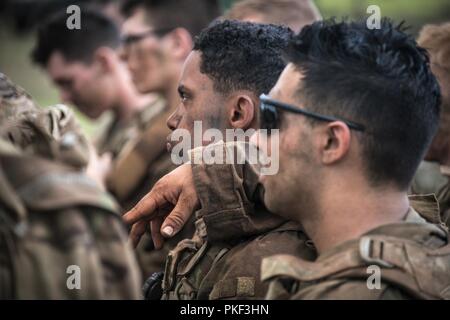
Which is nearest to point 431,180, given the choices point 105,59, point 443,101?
point 443,101

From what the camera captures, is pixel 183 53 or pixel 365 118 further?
pixel 183 53

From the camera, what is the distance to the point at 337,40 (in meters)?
3.33

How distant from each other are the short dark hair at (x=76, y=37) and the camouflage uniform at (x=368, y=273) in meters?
6.42

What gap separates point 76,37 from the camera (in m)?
9.24

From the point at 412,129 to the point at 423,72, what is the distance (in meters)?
0.21

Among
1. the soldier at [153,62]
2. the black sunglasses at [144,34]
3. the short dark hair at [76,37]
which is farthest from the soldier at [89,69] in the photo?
the black sunglasses at [144,34]

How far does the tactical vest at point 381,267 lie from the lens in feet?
9.82

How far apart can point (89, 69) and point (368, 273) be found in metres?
6.54

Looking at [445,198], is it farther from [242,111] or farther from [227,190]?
[227,190]

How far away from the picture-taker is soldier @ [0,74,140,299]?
2.30 metres

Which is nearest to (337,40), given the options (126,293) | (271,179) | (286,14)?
(271,179)

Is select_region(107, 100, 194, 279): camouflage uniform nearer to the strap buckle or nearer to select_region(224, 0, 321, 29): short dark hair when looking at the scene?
select_region(224, 0, 321, 29): short dark hair

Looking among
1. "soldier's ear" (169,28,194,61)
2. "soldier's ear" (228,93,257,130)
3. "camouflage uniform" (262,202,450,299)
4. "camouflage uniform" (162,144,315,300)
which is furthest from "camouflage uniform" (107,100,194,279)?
"camouflage uniform" (262,202,450,299)
